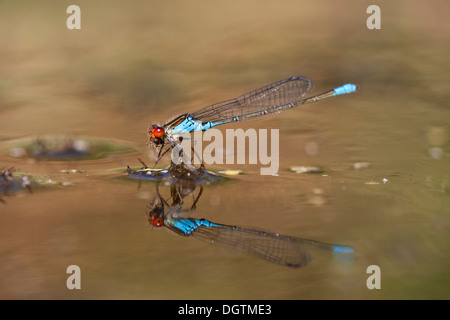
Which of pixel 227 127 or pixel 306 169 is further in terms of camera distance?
pixel 227 127

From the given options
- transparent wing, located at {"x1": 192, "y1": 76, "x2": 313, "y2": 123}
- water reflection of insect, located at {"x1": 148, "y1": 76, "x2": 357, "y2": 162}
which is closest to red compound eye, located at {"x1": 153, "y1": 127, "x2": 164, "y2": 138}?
water reflection of insect, located at {"x1": 148, "y1": 76, "x2": 357, "y2": 162}

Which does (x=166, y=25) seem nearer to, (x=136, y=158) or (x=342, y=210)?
(x=136, y=158)

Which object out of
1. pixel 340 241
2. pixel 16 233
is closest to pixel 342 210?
pixel 340 241

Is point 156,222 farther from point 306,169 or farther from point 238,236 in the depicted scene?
point 306,169

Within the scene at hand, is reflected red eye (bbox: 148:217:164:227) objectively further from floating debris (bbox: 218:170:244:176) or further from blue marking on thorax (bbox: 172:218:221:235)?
floating debris (bbox: 218:170:244:176)

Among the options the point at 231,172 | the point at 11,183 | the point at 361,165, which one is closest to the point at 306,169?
the point at 361,165

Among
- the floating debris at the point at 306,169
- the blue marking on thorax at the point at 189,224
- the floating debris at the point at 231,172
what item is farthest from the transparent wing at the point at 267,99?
the blue marking on thorax at the point at 189,224

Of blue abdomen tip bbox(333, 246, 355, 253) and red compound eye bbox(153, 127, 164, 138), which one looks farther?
red compound eye bbox(153, 127, 164, 138)
